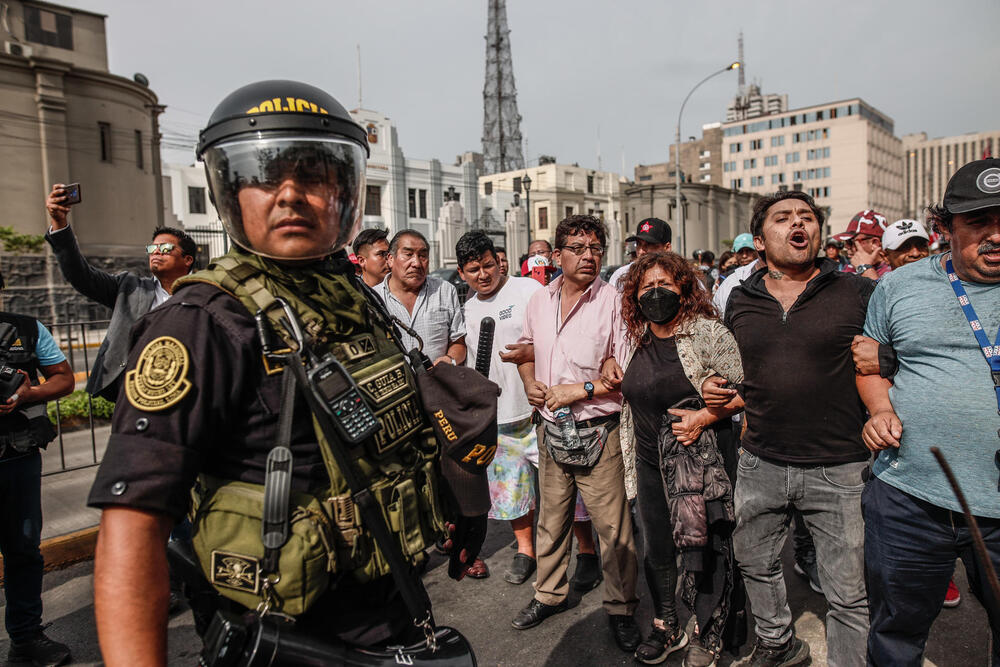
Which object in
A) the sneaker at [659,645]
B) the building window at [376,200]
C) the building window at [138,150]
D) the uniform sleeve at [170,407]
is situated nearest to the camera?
the uniform sleeve at [170,407]

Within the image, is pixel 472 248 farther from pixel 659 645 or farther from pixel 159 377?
pixel 159 377

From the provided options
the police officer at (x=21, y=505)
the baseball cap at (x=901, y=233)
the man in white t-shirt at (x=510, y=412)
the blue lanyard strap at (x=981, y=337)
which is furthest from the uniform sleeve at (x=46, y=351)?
the baseball cap at (x=901, y=233)

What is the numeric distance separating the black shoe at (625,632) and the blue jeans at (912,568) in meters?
1.14

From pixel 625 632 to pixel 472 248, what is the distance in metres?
2.71

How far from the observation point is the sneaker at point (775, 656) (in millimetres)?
2947

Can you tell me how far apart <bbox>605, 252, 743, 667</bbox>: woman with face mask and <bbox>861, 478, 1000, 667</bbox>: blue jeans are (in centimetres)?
66

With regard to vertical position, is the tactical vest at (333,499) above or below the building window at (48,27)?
below

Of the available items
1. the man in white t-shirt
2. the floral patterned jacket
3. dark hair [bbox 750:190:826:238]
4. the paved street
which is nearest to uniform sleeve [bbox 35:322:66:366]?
the paved street

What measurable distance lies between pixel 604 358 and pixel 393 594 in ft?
7.35

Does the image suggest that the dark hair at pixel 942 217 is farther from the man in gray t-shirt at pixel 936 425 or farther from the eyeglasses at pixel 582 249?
the eyeglasses at pixel 582 249

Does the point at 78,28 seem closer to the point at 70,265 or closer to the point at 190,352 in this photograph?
the point at 70,265

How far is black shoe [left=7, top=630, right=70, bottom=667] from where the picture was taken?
10.4 feet

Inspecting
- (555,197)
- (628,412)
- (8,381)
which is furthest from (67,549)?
(555,197)

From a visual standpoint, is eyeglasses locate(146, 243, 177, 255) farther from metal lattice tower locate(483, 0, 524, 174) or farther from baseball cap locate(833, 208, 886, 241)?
metal lattice tower locate(483, 0, 524, 174)
